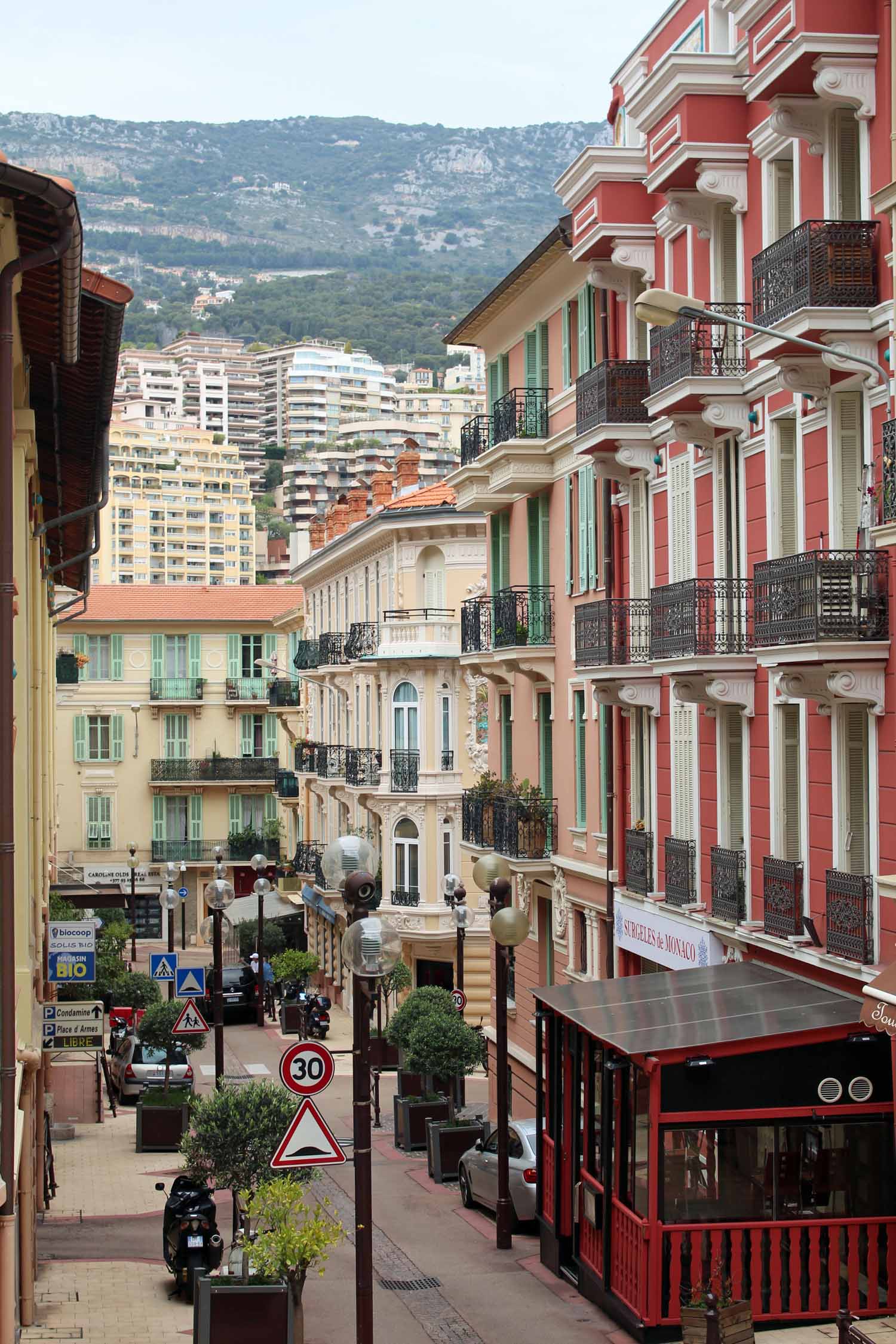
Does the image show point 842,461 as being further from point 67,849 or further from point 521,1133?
point 67,849

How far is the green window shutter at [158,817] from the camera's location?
71.1 metres

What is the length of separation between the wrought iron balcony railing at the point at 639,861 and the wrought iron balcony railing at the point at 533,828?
173 inches

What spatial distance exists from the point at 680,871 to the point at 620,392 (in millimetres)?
6281

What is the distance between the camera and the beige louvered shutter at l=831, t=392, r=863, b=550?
16.6 meters

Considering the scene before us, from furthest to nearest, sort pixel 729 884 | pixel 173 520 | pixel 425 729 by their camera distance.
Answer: pixel 173 520
pixel 425 729
pixel 729 884

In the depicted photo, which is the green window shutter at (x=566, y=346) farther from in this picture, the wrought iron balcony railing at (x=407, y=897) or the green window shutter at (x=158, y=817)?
the green window shutter at (x=158, y=817)

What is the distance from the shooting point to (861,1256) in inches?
591

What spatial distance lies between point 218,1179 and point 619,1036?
478 centimetres

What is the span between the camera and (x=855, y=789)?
55.0 feet

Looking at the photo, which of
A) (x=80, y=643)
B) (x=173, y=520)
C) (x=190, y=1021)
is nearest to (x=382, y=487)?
(x=80, y=643)

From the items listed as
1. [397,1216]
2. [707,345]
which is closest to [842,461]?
[707,345]

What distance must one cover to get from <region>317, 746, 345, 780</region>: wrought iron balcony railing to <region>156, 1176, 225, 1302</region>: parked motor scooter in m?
34.0

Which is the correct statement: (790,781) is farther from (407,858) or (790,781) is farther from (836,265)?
(407,858)

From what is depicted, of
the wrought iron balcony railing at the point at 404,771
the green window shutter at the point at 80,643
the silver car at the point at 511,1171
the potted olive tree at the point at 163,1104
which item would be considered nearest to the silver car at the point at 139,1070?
the potted olive tree at the point at 163,1104
